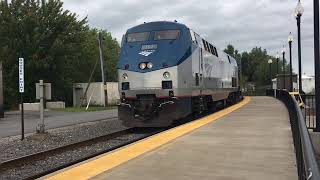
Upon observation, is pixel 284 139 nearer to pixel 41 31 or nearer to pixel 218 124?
pixel 218 124

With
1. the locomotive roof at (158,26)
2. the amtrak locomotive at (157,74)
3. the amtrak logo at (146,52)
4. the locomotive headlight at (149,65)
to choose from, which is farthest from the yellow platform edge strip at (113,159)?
the locomotive roof at (158,26)

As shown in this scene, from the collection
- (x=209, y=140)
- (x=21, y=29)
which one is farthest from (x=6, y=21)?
(x=209, y=140)

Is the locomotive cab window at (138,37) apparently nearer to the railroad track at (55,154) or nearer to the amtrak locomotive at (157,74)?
the amtrak locomotive at (157,74)

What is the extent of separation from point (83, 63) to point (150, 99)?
46.4 m

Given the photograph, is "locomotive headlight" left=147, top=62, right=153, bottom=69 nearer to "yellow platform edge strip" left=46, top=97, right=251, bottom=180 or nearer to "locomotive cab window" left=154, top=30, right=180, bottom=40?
"locomotive cab window" left=154, top=30, right=180, bottom=40

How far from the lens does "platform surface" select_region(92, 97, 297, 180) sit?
27.2 ft

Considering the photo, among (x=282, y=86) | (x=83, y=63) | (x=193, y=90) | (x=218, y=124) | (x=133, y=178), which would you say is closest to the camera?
(x=133, y=178)

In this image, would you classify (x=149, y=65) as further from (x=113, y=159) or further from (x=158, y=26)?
(x=113, y=159)

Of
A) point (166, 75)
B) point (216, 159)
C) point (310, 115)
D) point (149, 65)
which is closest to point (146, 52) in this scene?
point (149, 65)

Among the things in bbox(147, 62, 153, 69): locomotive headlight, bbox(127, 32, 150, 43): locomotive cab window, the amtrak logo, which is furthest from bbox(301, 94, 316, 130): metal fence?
bbox(127, 32, 150, 43): locomotive cab window

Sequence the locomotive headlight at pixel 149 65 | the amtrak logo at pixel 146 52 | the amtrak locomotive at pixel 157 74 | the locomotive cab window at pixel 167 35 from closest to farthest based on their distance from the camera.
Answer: the amtrak locomotive at pixel 157 74
the locomotive headlight at pixel 149 65
the amtrak logo at pixel 146 52
the locomotive cab window at pixel 167 35

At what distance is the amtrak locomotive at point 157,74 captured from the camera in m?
18.2

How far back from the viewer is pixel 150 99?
18188mm

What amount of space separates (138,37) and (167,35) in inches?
44.0
